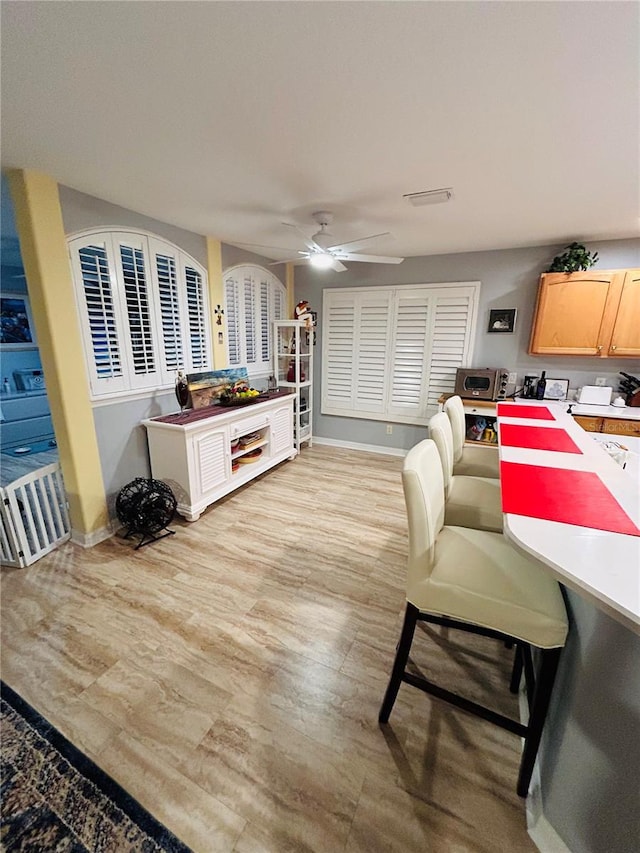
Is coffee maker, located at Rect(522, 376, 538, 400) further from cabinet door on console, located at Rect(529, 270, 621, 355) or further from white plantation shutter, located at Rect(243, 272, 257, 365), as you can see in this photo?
white plantation shutter, located at Rect(243, 272, 257, 365)

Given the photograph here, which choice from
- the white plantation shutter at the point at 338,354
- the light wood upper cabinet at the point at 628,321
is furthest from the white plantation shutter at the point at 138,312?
the light wood upper cabinet at the point at 628,321

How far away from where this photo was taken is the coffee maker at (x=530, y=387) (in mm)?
3559

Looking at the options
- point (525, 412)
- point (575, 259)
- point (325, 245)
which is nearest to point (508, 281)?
point (575, 259)

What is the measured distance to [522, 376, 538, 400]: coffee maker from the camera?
356cm

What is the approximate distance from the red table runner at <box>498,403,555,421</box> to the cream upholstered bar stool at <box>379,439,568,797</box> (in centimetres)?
132

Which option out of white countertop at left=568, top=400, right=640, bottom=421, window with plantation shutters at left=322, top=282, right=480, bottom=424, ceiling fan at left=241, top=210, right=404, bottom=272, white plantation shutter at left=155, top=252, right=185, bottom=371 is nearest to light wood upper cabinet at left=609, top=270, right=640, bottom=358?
white countertop at left=568, top=400, right=640, bottom=421

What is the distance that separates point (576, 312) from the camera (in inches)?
123

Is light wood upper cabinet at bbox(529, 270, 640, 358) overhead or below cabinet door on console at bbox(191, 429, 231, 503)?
overhead

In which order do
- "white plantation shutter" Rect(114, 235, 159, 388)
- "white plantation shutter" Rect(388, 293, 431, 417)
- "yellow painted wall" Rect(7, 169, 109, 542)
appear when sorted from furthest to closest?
"white plantation shutter" Rect(388, 293, 431, 417)
"white plantation shutter" Rect(114, 235, 159, 388)
"yellow painted wall" Rect(7, 169, 109, 542)

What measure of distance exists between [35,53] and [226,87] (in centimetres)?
62

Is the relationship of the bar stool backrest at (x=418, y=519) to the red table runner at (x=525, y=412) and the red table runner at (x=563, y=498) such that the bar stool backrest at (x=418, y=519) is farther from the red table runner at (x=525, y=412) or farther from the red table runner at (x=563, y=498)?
the red table runner at (x=525, y=412)

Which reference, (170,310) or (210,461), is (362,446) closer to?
(210,461)

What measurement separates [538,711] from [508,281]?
3693 millimetres

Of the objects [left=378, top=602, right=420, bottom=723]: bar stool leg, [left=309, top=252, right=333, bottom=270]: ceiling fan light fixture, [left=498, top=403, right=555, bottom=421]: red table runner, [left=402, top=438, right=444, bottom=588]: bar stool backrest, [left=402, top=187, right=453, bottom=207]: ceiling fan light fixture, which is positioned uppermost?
[left=402, top=187, right=453, bottom=207]: ceiling fan light fixture
